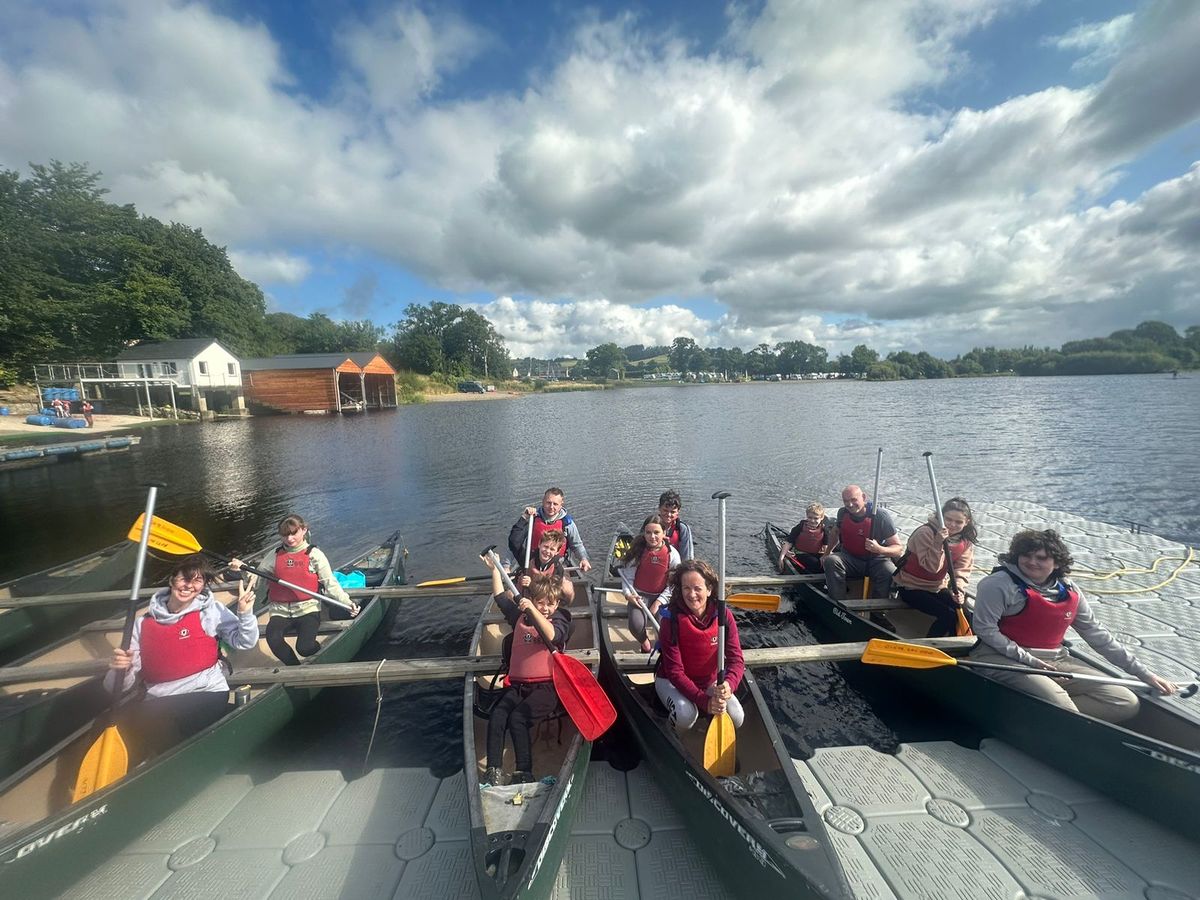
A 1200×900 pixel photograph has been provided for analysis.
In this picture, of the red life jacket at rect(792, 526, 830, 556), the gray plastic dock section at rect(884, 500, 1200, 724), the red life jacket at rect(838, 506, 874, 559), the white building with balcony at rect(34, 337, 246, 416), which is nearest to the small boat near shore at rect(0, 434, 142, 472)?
the white building with balcony at rect(34, 337, 246, 416)

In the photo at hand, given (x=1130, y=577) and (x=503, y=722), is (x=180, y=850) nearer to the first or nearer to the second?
(x=503, y=722)

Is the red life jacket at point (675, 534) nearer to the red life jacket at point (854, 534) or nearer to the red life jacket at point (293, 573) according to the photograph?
the red life jacket at point (854, 534)

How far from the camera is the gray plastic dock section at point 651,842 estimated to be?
12.4 feet

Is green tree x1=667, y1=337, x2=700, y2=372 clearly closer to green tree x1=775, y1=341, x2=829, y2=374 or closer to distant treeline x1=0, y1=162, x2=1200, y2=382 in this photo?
green tree x1=775, y1=341, x2=829, y2=374

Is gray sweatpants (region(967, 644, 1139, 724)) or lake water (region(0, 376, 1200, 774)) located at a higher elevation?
gray sweatpants (region(967, 644, 1139, 724))

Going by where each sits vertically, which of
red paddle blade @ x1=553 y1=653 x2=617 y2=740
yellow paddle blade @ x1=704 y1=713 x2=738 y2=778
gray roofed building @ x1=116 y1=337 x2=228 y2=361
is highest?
gray roofed building @ x1=116 y1=337 x2=228 y2=361

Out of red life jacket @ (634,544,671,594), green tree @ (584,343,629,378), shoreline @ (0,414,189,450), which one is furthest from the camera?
green tree @ (584,343,629,378)

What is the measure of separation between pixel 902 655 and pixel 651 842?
10.8 ft

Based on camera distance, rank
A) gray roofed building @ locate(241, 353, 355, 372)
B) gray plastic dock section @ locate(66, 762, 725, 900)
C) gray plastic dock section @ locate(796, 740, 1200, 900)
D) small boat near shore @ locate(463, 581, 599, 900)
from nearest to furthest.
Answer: small boat near shore @ locate(463, 581, 599, 900)
gray plastic dock section @ locate(796, 740, 1200, 900)
gray plastic dock section @ locate(66, 762, 725, 900)
gray roofed building @ locate(241, 353, 355, 372)

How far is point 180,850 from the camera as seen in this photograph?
421cm

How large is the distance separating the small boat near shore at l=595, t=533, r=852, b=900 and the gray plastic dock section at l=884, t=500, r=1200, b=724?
3.50 metres

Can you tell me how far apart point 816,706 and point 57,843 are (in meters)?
7.38

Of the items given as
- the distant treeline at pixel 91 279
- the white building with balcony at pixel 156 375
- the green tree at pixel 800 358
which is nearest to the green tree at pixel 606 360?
the green tree at pixel 800 358

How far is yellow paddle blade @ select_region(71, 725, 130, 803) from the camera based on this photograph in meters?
4.18
